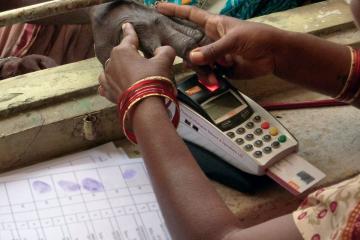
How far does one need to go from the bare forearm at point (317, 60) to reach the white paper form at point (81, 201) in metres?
0.29

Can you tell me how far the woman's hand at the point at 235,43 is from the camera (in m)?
0.75

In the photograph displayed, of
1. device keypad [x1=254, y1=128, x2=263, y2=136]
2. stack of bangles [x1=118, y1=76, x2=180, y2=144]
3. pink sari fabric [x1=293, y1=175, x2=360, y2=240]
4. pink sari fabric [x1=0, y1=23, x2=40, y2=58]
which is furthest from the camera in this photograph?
pink sari fabric [x1=0, y1=23, x2=40, y2=58]

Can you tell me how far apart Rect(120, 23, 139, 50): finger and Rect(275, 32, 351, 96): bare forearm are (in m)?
0.22

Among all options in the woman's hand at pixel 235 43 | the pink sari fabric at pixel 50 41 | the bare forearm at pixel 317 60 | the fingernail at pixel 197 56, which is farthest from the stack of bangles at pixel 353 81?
the pink sari fabric at pixel 50 41

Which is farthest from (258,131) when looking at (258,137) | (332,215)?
(332,215)

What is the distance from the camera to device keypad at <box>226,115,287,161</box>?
2.41ft

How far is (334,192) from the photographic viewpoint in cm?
55

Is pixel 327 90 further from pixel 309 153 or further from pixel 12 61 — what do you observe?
pixel 12 61

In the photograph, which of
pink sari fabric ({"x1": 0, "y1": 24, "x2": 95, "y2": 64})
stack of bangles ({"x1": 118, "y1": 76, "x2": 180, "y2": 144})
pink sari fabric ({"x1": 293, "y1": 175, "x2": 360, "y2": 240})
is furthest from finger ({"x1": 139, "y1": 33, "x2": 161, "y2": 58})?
pink sari fabric ({"x1": 0, "y1": 24, "x2": 95, "y2": 64})

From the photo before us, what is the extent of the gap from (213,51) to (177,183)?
0.22 metres

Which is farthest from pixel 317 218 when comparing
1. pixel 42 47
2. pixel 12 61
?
pixel 42 47

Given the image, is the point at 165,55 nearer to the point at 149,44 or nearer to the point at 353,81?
the point at 149,44

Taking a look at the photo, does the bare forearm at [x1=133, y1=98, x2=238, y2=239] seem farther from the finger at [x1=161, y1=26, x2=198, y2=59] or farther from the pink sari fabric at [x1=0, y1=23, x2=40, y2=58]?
the pink sari fabric at [x1=0, y1=23, x2=40, y2=58]

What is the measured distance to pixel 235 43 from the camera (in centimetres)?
77
